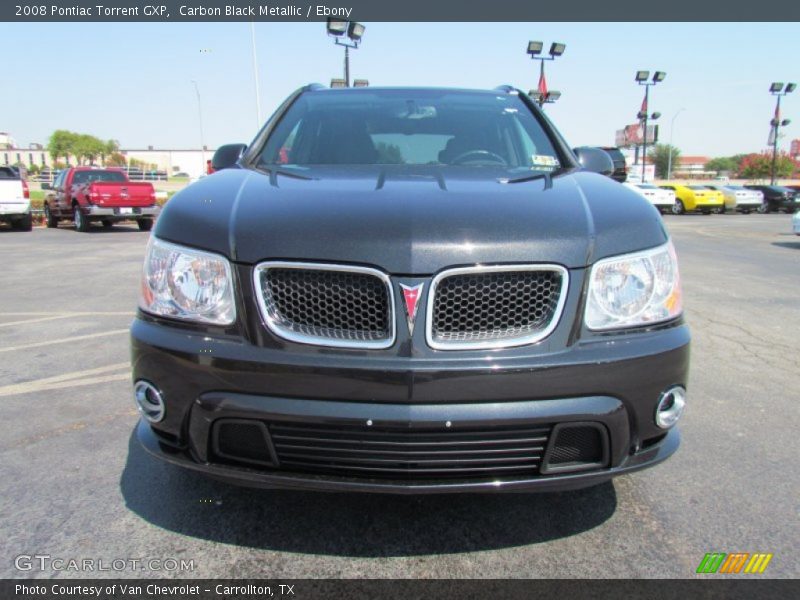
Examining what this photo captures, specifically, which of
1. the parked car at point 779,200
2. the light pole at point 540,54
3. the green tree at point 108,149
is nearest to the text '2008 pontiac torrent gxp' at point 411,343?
the light pole at point 540,54

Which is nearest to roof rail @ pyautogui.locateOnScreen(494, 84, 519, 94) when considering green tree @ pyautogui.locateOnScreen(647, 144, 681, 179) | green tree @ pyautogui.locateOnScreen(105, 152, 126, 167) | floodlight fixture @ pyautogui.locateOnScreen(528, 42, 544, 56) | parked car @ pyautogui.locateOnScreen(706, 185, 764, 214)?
floodlight fixture @ pyautogui.locateOnScreen(528, 42, 544, 56)

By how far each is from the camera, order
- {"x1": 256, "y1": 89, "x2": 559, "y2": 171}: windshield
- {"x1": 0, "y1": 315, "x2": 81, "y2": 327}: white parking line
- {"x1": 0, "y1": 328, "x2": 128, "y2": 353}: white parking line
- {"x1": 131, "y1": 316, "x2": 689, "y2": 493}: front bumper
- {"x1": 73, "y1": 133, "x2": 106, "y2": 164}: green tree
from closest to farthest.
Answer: {"x1": 131, "y1": 316, "x2": 689, "y2": 493}: front bumper → {"x1": 256, "y1": 89, "x2": 559, "y2": 171}: windshield → {"x1": 0, "y1": 328, "x2": 128, "y2": 353}: white parking line → {"x1": 0, "y1": 315, "x2": 81, "y2": 327}: white parking line → {"x1": 73, "y1": 133, "x2": 106, "y2": 164}: green tree

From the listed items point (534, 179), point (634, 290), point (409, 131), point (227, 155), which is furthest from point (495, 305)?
point (227, 155)

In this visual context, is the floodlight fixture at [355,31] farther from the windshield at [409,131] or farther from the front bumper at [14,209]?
the windshield at [409,131]

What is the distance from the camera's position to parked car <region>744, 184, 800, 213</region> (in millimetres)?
34969

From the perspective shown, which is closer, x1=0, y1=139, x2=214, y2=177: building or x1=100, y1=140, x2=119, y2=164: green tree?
x1=100, y1=140, x2=119, y2=164: green tree

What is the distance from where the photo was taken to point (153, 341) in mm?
2070

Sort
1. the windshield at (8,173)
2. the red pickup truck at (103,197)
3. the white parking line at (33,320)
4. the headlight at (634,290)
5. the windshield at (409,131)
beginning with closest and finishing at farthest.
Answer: the headlight at (634,290) < the windshield at (409,131) < the white parking line at (33,320) < the red pickup truck at (103,197) < the windshield at (8,173)

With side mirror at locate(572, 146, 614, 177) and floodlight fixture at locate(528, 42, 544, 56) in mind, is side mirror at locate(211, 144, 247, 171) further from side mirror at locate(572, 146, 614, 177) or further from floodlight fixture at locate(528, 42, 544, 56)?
floodlight fixture at locate(528, 42, 544, 56)

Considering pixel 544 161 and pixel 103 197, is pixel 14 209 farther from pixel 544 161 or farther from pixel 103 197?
pixel 544 161

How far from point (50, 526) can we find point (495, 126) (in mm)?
2822

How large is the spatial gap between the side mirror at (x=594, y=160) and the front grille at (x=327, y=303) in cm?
177

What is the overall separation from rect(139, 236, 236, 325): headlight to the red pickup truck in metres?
16.7

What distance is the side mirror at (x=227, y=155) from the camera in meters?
3.26
